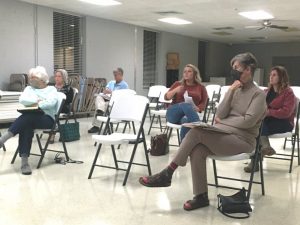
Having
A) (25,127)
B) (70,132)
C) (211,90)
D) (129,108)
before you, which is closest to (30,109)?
(25,127)

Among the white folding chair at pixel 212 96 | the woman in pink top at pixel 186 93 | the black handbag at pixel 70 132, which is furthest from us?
the white folding chair at pixel 212 96

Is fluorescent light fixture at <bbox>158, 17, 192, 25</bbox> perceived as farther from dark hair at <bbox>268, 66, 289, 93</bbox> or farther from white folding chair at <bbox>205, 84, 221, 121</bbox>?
dark hair at <bbox>268, 66, 289, 93</bbox>

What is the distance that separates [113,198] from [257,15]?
294 inches

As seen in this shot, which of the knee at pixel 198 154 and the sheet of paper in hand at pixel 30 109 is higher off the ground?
the sheet of paper in hand at pixel 30 109

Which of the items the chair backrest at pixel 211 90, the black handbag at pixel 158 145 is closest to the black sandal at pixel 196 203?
the black handbag at pixel 158 145

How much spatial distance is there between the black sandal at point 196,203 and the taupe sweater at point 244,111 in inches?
22.6

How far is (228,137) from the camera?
2943 millimetres

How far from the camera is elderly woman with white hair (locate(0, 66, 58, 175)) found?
398cm

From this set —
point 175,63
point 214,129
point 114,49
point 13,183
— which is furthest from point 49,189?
point 175,63

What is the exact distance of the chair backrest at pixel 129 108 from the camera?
12.9 ft

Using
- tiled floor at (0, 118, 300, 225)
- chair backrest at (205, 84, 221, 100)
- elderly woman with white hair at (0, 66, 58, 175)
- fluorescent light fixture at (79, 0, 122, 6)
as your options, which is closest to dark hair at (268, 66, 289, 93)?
tiled floor at (0, 118, 300, 225)

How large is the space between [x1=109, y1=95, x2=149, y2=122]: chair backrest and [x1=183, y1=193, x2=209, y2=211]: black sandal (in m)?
1.22

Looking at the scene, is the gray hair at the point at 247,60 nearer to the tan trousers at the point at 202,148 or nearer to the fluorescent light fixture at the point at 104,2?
the tan trousers at the point at 202,148

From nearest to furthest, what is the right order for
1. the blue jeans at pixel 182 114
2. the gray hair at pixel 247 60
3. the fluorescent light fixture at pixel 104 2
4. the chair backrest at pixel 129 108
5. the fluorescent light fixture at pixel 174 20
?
the gray hair at pixel 247 60
the chair backrest at pixel 129 108
the blue jeans at pixel 182 114
the fluorescent light fixture at pixel 104 2
the fluorescent light fixture at pixel 174 20
